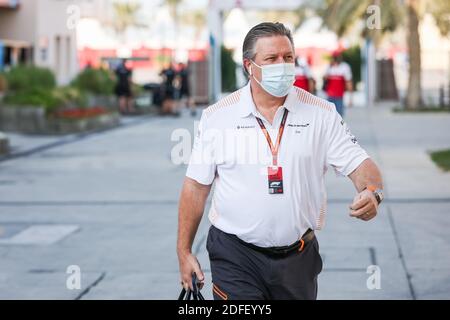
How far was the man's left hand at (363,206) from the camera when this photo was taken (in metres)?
4.43

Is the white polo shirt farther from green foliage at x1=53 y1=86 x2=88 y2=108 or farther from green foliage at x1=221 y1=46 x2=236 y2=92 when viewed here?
green foliage at x1=221 y1=46 x2=236 y2=92

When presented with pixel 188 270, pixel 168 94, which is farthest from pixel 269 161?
pixel 168 94

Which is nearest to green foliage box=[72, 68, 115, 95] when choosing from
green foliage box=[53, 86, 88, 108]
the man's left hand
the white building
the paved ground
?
green foliage box=[53, 86, 88, 108]

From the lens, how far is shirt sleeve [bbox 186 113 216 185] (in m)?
4.86

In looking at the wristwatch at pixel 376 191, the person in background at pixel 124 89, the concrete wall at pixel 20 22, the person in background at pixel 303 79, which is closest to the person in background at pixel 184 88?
the person in background at pixel 124 89

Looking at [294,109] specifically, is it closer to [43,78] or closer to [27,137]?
[27,137]

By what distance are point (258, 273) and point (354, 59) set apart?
4277 cm

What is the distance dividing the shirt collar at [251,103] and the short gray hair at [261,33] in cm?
17

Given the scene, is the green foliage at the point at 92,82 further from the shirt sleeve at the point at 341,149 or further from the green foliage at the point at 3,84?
the shirt sleeve at the point at 341,149

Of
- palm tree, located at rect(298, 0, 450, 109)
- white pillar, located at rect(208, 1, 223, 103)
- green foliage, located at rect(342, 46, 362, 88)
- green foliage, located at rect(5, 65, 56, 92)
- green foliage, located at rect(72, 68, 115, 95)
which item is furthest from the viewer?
green foliage, located at rect(342, 46, 362, 88)

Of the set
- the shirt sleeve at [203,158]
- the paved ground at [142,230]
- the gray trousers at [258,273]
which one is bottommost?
the paved ground at [142,230]

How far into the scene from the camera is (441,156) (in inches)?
733

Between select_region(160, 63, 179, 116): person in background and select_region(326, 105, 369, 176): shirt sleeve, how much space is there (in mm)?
29633

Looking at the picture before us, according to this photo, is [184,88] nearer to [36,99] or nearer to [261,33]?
[36,99]
